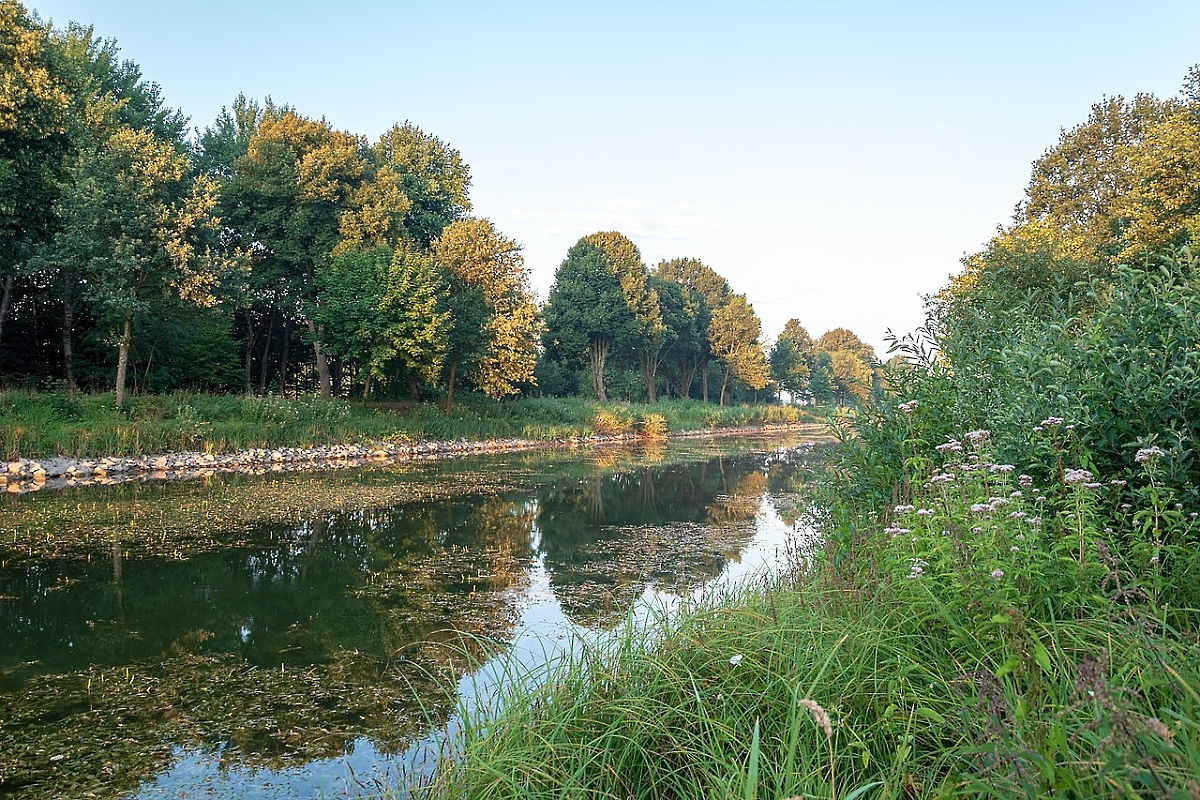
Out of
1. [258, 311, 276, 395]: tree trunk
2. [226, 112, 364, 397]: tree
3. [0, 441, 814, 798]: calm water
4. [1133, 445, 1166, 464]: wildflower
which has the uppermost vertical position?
[226, 112, 364, 397]: tree

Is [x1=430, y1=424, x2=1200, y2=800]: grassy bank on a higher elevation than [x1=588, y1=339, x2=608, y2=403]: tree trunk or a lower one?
lower

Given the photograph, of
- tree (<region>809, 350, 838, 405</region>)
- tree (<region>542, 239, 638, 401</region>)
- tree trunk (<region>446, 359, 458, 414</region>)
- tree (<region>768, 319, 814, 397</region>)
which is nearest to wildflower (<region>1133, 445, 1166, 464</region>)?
tree trunk (<region>446, 359, 458, 414</region>)

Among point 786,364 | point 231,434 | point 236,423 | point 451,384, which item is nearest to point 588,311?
point 451,384

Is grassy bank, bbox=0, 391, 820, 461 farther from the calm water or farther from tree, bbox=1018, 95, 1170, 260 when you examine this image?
tree, bbox=1018, 95, 1170, 260

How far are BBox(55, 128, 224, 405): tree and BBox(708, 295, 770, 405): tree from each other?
4222cm

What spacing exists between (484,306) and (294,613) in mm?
22703

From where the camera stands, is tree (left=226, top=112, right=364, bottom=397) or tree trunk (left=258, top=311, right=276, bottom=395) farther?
tree trunk (left=258, top=311, right=276, bottom=395)

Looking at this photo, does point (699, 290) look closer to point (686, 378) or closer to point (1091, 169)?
point (686, 378)

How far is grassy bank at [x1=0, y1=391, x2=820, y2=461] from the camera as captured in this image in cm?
1667

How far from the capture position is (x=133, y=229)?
19.2 meters

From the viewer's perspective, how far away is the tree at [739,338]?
57.9 m

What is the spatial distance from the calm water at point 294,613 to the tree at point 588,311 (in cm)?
3112

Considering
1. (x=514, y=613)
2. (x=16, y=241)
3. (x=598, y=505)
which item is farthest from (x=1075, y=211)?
(x=16, y=241)

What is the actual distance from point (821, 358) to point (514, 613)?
9378 cm
